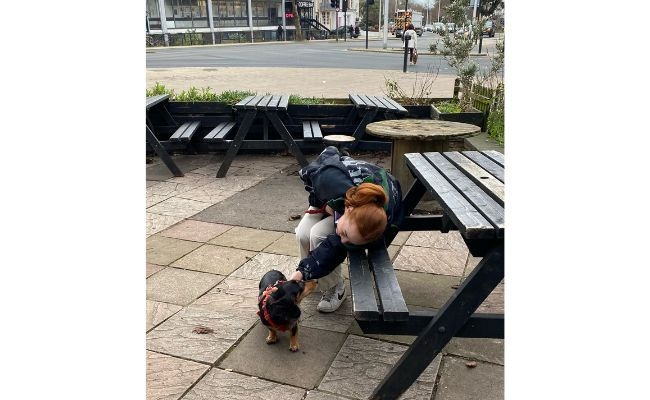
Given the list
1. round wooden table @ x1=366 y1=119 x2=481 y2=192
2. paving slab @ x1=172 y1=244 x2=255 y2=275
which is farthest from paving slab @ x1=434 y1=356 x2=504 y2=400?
round wooden table @ x1=366 y1=119 x2=481 y2=192

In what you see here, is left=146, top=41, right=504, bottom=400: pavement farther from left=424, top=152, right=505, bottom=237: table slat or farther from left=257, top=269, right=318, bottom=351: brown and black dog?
left=424, top=152, right=505, bottom=237: table slat

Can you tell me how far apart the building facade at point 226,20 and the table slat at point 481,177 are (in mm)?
33789

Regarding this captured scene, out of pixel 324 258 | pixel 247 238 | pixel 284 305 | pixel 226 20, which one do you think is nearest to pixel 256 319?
pixel 284 305

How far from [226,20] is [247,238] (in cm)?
4006

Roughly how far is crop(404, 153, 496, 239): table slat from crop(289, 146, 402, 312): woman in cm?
21

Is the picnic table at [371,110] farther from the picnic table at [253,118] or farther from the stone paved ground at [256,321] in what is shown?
the stone paved ground at [256,321]

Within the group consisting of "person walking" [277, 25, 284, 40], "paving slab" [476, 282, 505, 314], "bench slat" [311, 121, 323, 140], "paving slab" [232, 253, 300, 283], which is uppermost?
"person walking" [277, 25, 284, 40]

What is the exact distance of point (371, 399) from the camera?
2.12 metres

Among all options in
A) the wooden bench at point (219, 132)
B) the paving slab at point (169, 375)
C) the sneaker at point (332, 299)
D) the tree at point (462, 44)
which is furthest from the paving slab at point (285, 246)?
the tree at point (462, 44)

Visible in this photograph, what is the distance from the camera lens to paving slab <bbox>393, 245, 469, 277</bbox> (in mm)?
3443

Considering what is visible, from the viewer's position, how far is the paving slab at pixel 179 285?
303 centimetres

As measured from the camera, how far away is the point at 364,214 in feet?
7.34

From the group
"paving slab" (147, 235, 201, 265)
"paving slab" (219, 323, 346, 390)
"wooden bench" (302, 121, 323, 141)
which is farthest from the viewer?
"wooden bench" (302, 121, 323, 141)

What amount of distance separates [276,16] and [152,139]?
4255 cm
